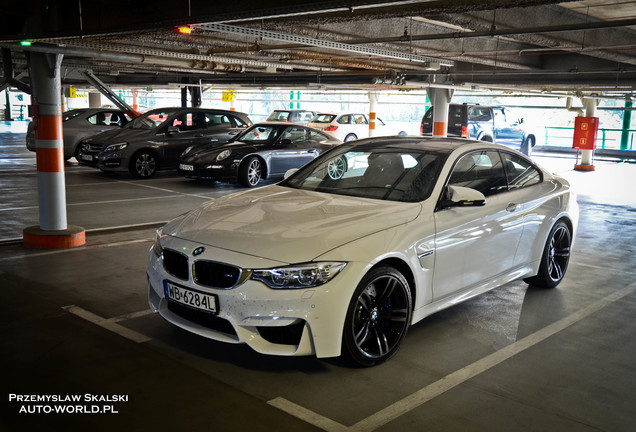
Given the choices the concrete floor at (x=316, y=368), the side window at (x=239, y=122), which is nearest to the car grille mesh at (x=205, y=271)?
the concrete floor at (x=316, y=368)

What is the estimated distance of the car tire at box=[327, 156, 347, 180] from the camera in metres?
5.00

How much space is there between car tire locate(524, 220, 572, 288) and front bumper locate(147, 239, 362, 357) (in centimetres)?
274

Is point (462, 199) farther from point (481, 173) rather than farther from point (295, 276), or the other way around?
point (295, 276)

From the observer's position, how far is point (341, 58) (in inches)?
500

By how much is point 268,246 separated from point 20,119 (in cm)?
3917

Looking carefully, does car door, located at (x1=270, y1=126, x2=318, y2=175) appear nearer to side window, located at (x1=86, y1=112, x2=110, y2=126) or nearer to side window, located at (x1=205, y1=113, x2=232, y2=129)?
side window, located at (x1=205, y1=113, x2=232, y2=129)

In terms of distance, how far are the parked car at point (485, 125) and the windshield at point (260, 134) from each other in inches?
300

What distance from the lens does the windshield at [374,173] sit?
451 cm

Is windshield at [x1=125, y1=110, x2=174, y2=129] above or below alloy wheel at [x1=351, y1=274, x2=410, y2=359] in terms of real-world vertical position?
above

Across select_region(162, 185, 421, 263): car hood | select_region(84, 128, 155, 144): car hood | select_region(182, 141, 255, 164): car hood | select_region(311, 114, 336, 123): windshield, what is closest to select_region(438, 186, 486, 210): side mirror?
select_region(162, 185, 421, 263): car hood

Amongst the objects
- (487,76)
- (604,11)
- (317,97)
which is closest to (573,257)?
(604,11)

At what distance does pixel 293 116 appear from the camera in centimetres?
2550

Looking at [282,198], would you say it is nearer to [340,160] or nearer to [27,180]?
[340,160]

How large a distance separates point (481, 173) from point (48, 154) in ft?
16.4
